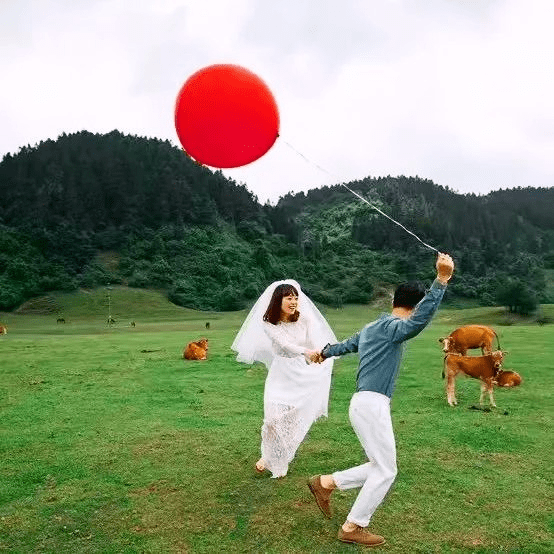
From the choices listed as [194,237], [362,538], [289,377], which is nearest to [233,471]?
[289,377]

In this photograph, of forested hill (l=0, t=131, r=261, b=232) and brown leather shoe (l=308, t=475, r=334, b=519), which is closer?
brown leather shoe (l=308, t=475, r=334, b=519)

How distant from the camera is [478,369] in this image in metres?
10.1

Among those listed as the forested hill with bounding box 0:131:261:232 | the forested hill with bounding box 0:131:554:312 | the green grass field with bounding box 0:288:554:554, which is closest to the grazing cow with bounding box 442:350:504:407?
the green grass field with bounding box 0:288:554:554

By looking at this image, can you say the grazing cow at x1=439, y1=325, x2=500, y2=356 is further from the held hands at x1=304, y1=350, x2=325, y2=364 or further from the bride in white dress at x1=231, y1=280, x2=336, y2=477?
the held hands at x1=304, y1=350, x2=325, y2=364

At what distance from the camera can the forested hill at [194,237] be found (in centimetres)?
10094

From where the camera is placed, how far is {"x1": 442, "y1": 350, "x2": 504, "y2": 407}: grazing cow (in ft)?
32.8

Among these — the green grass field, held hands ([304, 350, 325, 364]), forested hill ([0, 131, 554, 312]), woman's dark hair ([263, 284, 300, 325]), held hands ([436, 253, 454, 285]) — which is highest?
forested hill ([0, 131, 554, 312])

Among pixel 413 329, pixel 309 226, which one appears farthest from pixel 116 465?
pixel 309 226

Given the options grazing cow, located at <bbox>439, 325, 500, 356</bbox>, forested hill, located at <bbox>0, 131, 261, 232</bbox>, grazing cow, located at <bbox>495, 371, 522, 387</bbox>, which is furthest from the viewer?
forested hill, located at <bbox>0, 131, 261, 232</bbox>

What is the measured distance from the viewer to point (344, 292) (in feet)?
340

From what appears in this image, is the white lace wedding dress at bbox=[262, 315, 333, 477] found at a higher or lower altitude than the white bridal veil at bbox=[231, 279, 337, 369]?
lower

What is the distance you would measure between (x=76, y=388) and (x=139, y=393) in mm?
1746

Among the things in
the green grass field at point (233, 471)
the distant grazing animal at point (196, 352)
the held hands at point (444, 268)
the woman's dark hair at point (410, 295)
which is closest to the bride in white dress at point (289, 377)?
the green grass field at point (233, 471)

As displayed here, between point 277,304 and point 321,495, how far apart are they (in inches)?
89.1
